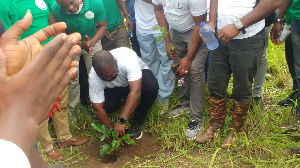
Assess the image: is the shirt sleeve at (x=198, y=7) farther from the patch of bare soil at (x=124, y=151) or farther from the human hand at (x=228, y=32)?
the patch of bare soil at (x=124, y=151)

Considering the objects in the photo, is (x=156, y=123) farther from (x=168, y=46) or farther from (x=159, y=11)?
(x=159, y=11)

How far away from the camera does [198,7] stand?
10.3 feet

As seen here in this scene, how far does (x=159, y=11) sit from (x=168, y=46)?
404 mm

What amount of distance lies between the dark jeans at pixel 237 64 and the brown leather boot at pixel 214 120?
0.36 feet

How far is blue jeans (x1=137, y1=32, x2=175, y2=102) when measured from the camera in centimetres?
394

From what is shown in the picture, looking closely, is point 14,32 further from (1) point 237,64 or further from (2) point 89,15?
(2) point 89,15

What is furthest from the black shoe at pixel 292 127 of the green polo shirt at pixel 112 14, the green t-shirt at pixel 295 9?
the green polo shirt at pixel 112 14

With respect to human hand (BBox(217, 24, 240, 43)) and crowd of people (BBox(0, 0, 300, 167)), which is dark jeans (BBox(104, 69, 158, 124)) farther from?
human hand (BBox(217, 24, 240, 43))

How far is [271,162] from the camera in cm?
298

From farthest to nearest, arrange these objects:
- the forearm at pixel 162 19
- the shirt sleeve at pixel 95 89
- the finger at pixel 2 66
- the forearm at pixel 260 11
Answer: the forearm at pixel 162 19 → the shirt sleeve at pixel 95 89 → the forearm at pixel 260 11 → the finger at pixel 2 66

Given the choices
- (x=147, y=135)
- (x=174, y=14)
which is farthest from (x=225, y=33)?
(x=147, y=135)

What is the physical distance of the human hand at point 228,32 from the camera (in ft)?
8.80

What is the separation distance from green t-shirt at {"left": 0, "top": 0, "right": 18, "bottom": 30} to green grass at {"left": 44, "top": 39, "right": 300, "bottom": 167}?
4.62 feet

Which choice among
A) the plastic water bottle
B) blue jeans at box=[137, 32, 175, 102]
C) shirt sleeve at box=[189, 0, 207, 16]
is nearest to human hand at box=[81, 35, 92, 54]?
blue jeans at box=[137, 32, 175, 102]
